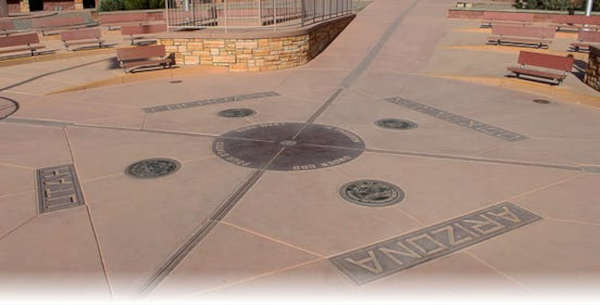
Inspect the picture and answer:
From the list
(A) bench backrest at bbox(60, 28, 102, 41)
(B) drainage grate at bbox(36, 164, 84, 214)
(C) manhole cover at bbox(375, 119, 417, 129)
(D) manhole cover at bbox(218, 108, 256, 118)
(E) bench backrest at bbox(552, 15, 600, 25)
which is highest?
(E) bench backrest at bbox(552, 15, 600, 25)

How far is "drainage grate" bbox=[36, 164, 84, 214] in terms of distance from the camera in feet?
17.0

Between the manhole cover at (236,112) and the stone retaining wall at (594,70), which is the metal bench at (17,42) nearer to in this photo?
the manhole cover at (236,112)

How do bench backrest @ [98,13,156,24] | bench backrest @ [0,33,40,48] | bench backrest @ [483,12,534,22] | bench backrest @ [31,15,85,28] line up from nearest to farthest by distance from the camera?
bench backrest @ [0,33,40,48] < bench backrest @ [31,15,85,28] < bench backrest @ [483,12,534,22] < bench backrest @ [98,13,156,24]

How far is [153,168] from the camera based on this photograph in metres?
6.15

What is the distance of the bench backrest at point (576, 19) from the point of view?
17359mm

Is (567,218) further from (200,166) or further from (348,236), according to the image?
(200,166)

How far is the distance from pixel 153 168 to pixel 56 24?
15.8m

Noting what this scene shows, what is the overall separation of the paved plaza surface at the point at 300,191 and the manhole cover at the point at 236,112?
57mm

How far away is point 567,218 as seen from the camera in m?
4.88

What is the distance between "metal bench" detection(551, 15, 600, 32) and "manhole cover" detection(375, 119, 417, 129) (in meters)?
13.3

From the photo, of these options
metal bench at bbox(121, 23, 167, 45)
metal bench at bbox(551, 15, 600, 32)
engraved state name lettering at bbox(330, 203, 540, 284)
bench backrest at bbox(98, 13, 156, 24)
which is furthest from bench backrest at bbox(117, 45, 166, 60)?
metal bench at bbox(551, 15, 600, 32)

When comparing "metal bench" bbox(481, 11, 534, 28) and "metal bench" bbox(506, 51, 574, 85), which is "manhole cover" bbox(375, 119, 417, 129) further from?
"metal bench" bbox(481, 11, 534, 28)

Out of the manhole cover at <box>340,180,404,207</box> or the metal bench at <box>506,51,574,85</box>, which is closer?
the manhole cover at <box>340,180,404,207</box>

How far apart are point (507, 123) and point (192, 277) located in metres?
6.51
